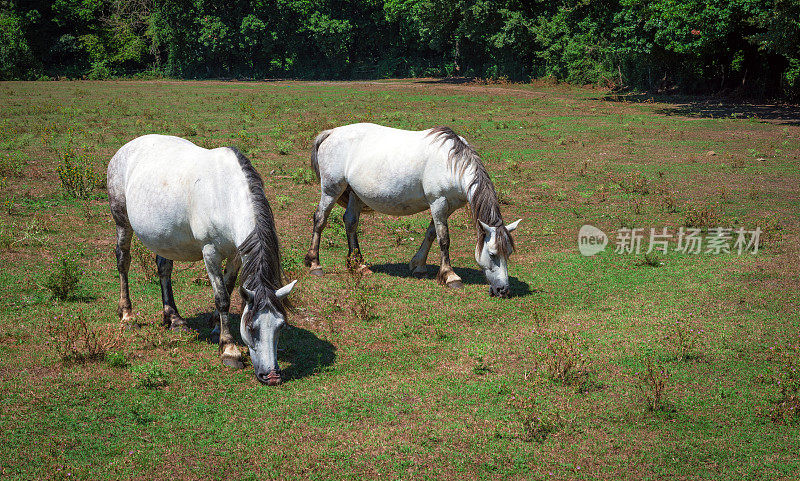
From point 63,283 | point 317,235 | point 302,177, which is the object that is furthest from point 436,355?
point 302,177

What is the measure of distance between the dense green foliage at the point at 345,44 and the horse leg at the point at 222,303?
3421 centimetres

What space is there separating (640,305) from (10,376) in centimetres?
901

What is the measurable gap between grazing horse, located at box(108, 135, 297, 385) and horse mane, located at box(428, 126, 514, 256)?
3916 millimetres

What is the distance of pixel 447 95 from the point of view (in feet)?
145

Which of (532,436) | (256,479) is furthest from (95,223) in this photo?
(532,436)

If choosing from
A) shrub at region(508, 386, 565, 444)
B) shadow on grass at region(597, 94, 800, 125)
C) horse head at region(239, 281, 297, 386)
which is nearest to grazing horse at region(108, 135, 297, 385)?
horse head at region(239, 281, 297, 386)

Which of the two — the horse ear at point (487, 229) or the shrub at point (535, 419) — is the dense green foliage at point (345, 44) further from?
the shrub at point (535, 419)

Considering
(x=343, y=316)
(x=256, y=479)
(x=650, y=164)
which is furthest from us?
(x=650, y=164)

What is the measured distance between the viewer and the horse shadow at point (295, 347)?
827 centimetres

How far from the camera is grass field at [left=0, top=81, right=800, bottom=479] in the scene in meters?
6.43

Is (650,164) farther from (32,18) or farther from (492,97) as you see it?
(32,18)

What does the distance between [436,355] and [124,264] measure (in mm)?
4803

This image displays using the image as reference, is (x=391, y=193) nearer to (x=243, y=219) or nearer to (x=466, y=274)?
(x=466, y=274)

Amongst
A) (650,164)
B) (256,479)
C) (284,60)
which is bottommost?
(256,479)
